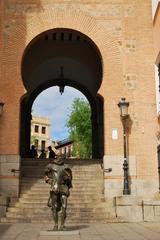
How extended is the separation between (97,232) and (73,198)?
13.1 feet

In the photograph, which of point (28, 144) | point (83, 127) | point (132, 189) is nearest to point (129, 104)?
point (132, 189)

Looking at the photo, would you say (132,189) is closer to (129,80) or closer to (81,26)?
(129,80)

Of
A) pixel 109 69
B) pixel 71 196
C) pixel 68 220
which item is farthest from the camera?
pixel 109 69

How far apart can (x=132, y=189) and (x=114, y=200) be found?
121 centimetres

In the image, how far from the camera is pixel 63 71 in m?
23.2

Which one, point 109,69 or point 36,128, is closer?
point 109,69

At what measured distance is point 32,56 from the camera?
20141mm

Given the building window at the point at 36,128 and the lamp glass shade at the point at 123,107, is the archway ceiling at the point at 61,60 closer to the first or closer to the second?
the lamp glass shade at the point at 123,107

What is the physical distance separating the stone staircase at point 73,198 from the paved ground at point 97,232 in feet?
2.73

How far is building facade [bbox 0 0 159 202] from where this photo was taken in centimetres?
1506

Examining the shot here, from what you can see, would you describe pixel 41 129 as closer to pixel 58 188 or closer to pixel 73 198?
pixel 73 198

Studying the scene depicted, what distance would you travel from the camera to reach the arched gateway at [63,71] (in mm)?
19969

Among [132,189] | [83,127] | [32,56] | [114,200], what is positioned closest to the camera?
[114,200]

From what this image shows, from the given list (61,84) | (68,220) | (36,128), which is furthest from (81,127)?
(68,220)
